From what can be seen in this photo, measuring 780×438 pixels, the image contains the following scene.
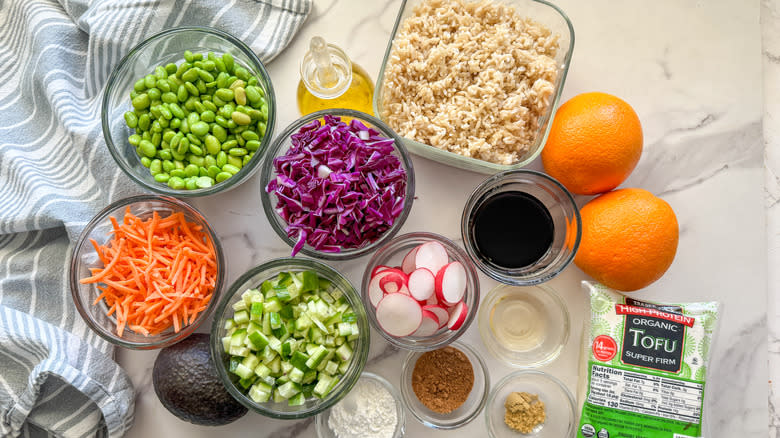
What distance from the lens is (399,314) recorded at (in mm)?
1364

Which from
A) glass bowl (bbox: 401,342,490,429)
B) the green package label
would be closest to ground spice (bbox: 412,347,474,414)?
glass bowl (bbox: 401,342,490,429)

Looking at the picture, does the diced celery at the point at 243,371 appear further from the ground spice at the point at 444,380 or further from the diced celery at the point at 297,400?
the ground spice at the point at 444,380

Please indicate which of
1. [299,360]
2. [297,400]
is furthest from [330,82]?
[297,400]

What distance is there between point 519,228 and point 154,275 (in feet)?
3.25

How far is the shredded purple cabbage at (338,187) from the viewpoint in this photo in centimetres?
134

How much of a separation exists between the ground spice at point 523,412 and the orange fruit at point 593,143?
0.64 metres

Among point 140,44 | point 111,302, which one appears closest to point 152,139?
point 140,44

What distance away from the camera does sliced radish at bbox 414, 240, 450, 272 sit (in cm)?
143

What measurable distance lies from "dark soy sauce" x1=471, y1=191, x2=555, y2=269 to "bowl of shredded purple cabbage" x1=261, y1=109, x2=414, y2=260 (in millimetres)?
242

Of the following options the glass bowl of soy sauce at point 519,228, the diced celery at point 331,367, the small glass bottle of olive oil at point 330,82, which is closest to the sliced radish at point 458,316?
the glass bowl of soy sauce at point 519,228

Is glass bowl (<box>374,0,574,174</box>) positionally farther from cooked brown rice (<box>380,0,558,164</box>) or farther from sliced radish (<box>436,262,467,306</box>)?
sliced radish (<box>436,262,467,306</box>)

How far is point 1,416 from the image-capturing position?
4.97 ft

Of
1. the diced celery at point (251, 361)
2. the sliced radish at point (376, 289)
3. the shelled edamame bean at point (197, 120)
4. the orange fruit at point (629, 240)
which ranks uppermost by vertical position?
the shelled edamame bean at point (197, 120)

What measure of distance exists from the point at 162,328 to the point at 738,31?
1926mm
